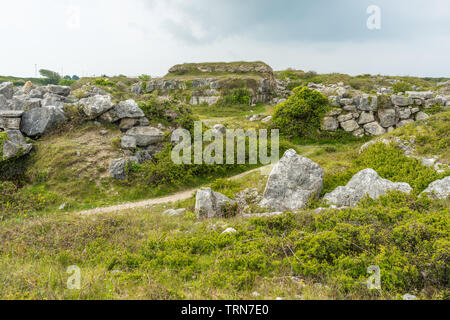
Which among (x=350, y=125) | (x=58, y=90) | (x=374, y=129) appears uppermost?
(x=58, y=90)

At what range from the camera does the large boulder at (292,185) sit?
9838 mm

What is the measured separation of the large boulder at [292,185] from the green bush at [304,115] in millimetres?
11757

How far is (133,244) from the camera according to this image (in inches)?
259

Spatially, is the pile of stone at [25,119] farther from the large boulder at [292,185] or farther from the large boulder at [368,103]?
the large boulder at [368,103]

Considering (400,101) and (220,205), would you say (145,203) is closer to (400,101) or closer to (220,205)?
(220,205)

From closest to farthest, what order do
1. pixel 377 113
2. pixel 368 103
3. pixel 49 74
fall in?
pixel 368 103
pixel 377 113
pixel 49 74

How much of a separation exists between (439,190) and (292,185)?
5330mm

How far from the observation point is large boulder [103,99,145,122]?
17.0 metres

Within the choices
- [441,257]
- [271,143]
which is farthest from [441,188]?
[271,143]

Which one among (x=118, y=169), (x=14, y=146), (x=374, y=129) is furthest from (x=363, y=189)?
(x=14, y=146)

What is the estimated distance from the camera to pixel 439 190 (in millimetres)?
8664

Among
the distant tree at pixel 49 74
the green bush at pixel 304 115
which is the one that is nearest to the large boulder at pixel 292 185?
the green bush at pixel 304 115

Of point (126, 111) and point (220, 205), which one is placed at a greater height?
point (126, 111)
